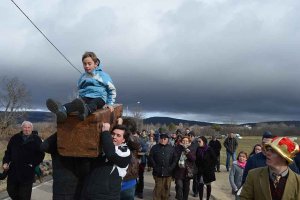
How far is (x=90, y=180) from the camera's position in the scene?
16.8 feet

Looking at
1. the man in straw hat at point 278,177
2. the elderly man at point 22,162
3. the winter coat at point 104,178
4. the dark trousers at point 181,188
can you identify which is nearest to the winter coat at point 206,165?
the dark trousers at point 181,188

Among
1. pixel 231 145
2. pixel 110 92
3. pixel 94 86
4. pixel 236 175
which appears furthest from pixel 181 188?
pixel 231 145

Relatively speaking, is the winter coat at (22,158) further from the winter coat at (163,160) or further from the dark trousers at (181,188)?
the dark trousers at (181,188)

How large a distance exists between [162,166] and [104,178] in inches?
259

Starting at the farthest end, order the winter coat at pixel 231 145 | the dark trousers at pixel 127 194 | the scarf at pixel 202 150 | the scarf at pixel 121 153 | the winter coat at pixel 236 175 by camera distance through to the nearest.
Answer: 1. the winter coat at pixel 231 145
2. the scarf at pixel 202 150
3. the winter coat at pixel 236 175
4. the dark trousers at pixel 127 194
5. the scarf at pixel 121 153

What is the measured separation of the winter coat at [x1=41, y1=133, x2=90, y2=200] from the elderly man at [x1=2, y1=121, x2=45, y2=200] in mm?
3605

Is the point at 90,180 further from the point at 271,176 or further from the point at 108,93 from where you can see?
the point at 271,176

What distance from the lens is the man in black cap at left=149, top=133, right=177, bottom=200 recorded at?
11570mm

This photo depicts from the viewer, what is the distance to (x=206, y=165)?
41.4ft

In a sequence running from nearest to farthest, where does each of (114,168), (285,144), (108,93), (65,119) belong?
Answer: 1. (285,144)
2. (65,119)
3. (114,168)
4. (108,93)

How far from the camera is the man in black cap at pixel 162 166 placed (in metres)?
11.6

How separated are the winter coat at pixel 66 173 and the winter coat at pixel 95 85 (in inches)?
25.1

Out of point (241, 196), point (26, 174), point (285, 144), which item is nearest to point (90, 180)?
point (241, 196)

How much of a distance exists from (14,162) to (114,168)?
159 inches
